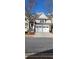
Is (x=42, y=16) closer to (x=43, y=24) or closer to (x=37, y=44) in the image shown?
(x=43, y=24)

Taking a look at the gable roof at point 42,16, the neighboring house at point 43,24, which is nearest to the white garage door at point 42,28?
the neighboring house at point 43,24

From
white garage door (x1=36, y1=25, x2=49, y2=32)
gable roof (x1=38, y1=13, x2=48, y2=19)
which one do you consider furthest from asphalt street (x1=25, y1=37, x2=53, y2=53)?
gable roof (x1=38, y1=13, x2=48, y2=19)

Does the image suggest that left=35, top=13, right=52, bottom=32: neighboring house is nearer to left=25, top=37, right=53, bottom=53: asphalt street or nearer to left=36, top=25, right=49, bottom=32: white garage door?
left=36, top=25, right=49, bottom=32: white garage door

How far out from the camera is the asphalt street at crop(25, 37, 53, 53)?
208 centimetres

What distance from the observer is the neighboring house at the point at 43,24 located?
6.27ft

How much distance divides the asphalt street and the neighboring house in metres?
0.19

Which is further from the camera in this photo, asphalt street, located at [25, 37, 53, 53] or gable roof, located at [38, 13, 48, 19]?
asphalt street, located at [25, 37, 53, 53]

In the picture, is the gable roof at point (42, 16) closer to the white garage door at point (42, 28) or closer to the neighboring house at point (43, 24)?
the neighboring house at point (43, 24)
